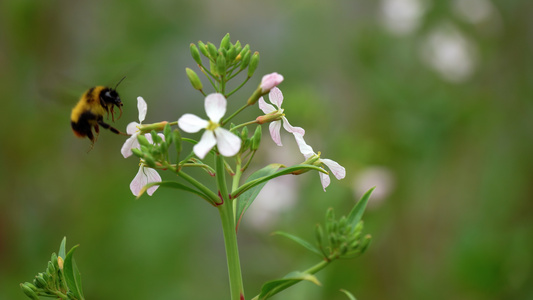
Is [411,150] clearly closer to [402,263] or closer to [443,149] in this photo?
[443,149]

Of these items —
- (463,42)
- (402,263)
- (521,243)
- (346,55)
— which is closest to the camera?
(521,243)

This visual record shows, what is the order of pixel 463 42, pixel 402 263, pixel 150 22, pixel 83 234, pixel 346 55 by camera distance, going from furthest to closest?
pixel 346 55 → pixel 150 22 → pixel 463 42 → pixel 402 263 → pixel 83 234

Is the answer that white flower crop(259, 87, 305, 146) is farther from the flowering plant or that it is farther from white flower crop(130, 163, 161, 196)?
white flower crop(130, 163, 161, 196)

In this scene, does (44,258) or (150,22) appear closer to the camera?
(44,258)

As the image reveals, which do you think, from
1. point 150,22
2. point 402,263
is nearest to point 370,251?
point 402,263

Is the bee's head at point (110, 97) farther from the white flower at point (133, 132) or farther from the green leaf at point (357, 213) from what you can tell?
the green leaf at point (357, 213)

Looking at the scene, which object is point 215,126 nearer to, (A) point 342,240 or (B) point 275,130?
(B) point 275,130

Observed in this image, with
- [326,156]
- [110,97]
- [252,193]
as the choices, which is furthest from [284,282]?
[326,156]
